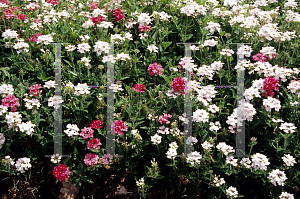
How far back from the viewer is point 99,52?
4941mm

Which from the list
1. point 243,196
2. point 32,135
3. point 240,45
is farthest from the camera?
point 240,45

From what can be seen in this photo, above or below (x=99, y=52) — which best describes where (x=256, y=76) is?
below

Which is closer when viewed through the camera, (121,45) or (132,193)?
(132,193)

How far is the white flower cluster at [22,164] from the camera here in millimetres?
4309

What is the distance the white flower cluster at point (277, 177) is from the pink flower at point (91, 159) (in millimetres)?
2353

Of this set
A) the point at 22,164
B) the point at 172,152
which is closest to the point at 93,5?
the point at 22,164

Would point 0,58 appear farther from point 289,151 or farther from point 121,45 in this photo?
point 289,151

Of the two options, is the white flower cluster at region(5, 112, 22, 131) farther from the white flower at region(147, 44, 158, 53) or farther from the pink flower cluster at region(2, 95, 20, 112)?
the white flower at region(147, 44, 158, 53)

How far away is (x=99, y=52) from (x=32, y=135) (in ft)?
5.58

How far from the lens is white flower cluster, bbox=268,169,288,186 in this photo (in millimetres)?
3805

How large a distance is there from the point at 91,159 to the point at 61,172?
0.44 m

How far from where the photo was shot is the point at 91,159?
421cm

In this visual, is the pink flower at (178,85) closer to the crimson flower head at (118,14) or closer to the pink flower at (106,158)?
the pink flower at (106,158)

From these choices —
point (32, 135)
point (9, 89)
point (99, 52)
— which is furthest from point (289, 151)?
point (9, 89)
